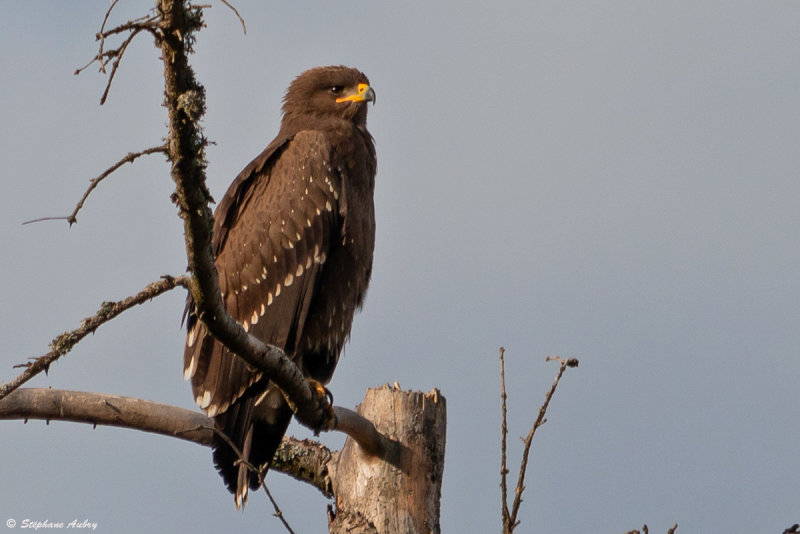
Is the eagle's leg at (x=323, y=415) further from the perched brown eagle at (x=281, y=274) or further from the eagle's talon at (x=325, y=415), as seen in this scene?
the perched brown eagle at (x=281, y=274)

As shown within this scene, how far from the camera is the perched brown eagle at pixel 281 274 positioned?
563cm

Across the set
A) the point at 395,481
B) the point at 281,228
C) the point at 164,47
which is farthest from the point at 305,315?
the point at 164,47

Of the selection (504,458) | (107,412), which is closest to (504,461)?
(504,458)

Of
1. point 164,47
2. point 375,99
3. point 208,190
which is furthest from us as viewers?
point 375,99

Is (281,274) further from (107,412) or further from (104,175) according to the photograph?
(104,175)

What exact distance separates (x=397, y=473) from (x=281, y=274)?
4.25 feet

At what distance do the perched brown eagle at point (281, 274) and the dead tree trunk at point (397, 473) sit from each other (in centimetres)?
48

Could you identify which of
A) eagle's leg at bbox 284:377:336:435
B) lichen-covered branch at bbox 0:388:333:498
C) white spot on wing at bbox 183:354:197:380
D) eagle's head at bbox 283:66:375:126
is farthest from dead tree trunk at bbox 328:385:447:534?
eagle's head at bbox 283:66:375:126

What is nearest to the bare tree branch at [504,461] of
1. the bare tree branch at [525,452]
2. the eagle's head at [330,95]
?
the bare tree branch at [525,452]

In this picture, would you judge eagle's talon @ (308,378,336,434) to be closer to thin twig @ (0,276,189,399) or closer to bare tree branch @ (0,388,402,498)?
bare tree branch @ (0,388,402,498)

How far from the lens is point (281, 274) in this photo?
5.86 metres

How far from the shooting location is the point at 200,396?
5.58 m

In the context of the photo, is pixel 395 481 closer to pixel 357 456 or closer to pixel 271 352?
pixel 357 456

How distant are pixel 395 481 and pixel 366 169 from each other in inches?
77.1
